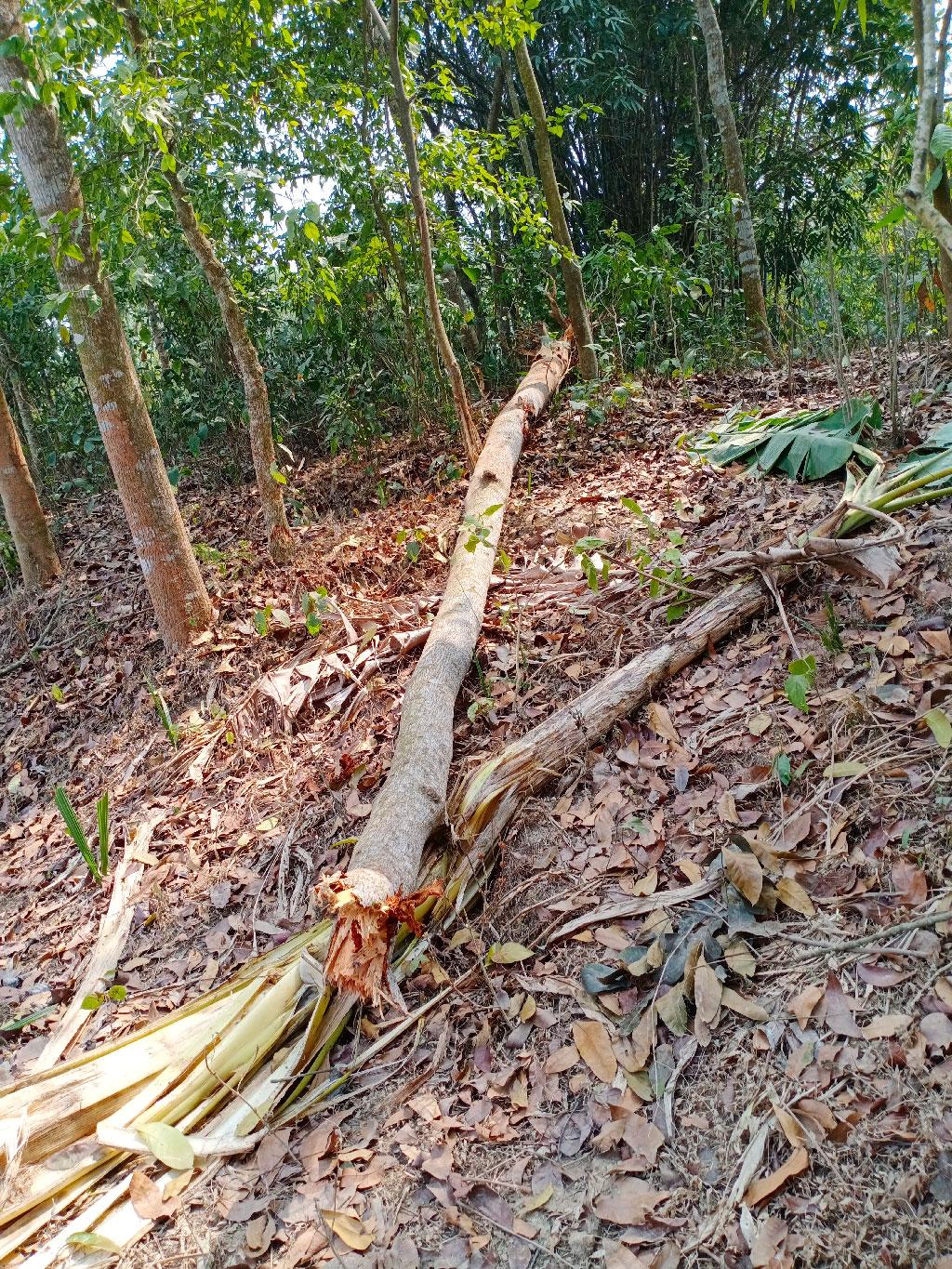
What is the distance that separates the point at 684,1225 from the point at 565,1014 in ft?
1.84

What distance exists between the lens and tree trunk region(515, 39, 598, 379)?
5.89 meters

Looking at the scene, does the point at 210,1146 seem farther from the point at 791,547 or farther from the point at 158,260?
the point at 158,260

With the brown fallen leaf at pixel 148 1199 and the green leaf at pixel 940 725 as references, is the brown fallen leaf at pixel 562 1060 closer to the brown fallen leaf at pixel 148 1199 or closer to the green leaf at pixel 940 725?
the brown fallen leaf at pixel 148 1199

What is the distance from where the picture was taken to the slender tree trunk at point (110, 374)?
3.40 meters

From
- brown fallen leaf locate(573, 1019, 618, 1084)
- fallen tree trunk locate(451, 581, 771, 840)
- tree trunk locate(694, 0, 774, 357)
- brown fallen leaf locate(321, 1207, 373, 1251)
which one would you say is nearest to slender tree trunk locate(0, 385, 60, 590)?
fallen tree trunk locate(451, 581, 771, 840)

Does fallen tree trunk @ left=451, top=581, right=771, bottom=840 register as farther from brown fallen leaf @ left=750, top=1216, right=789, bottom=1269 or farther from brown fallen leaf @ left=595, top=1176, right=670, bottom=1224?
brown fallen leaf @ left=750, top=1216, right=789, bottom=1269

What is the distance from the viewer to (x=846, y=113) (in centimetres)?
845

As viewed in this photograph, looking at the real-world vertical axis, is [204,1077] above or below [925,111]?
below

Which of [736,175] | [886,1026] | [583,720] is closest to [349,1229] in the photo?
[886,1026]

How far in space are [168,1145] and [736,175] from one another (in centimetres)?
730

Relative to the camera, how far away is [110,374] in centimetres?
381

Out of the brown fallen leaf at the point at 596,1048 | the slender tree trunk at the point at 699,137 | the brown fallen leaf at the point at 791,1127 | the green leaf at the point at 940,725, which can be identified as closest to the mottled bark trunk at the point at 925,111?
the green leaf at the point at 940,725

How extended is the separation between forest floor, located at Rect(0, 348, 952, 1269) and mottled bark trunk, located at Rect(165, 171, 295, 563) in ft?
1.42

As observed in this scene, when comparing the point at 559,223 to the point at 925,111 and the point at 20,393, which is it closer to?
the point at 20,393
